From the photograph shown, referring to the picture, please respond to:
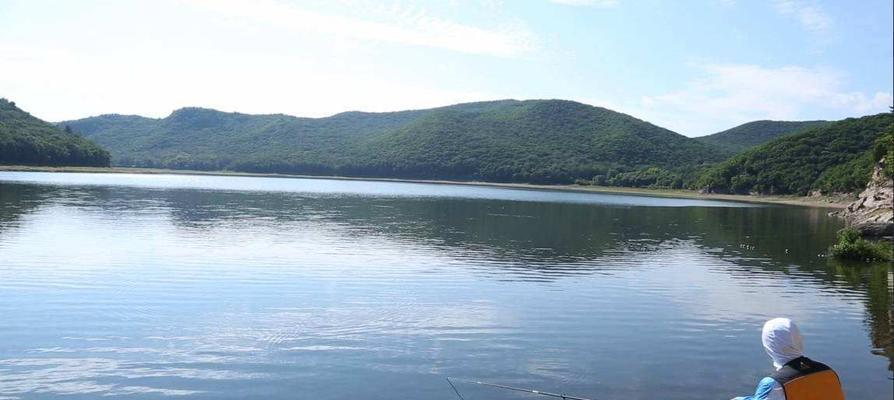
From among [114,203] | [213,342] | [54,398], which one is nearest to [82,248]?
[213,342]

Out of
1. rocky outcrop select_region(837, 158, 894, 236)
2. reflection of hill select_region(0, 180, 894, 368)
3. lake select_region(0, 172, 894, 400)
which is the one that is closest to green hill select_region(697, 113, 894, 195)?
rocky outcrop select_region(837, 158, 894, 236)

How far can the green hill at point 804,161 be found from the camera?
118631 mm

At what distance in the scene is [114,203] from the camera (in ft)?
189

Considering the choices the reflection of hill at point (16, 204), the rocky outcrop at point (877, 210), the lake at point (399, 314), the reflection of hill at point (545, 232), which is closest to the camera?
the lake at point (399, 314)

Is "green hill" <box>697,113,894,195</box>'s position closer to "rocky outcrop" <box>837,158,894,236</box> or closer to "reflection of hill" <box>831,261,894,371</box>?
"rocky outcrop" <box>837,158,894,236</box>

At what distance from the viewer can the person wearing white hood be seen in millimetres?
6234

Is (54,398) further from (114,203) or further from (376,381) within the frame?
(114,203)

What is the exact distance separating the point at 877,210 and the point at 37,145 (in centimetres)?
13200

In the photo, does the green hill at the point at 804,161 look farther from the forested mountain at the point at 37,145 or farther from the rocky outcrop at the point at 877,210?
the forested mountain at the point at 37,145

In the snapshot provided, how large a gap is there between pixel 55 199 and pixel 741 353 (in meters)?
58.0

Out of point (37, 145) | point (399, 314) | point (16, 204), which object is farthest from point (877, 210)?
point (37, 145)

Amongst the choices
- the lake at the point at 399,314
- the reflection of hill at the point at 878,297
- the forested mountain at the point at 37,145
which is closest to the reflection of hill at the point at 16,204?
the lake at the point at 399,314

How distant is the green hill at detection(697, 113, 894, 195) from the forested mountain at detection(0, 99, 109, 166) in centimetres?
13006

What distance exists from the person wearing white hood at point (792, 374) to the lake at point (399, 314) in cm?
594
